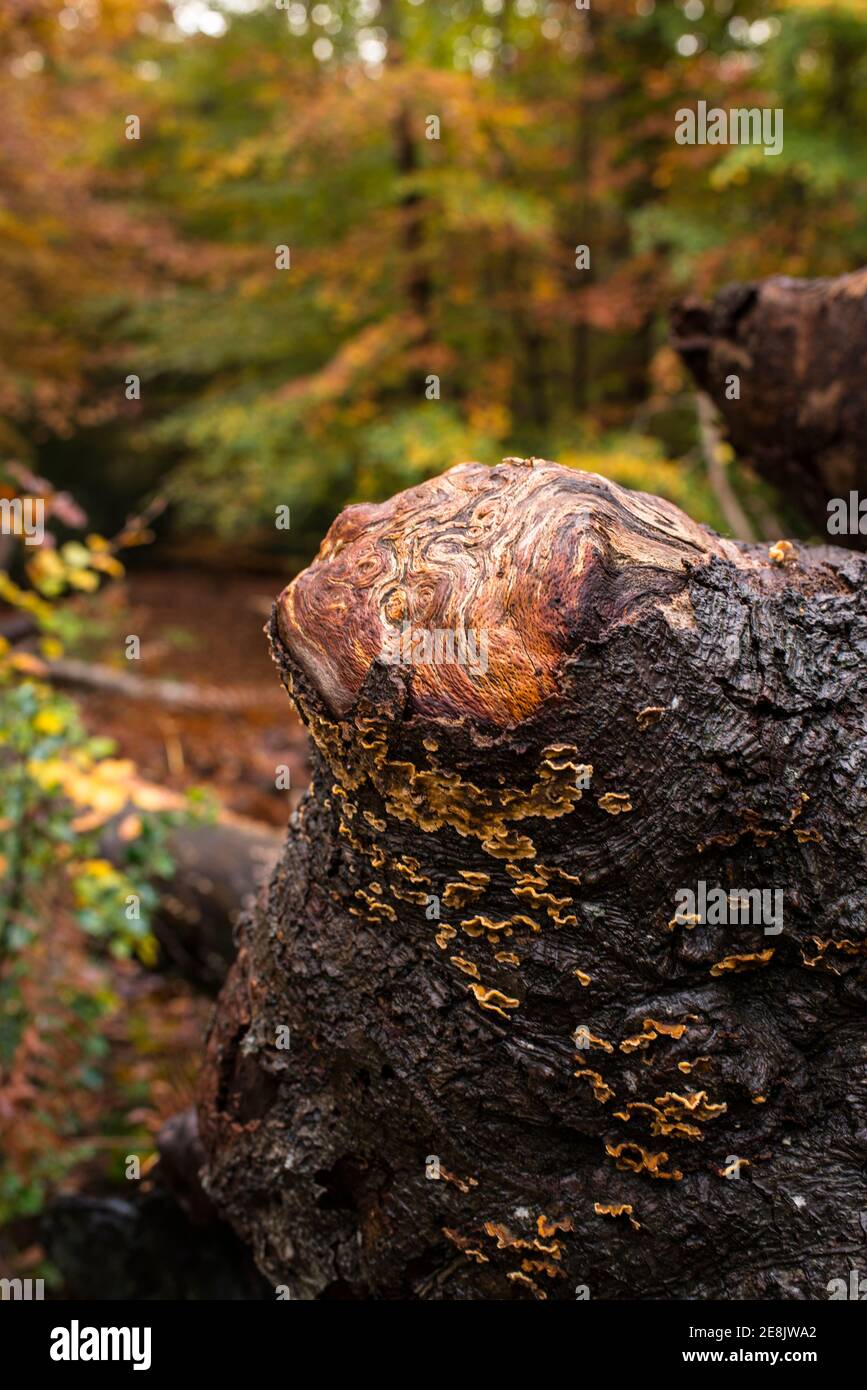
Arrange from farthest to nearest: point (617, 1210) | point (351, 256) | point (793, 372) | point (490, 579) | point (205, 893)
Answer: point (351, 256), point (205, 893), point (793, 372), point (617, 1210), point (490, 579)

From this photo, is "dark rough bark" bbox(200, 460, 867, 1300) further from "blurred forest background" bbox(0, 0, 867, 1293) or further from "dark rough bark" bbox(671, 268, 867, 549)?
"blurred forest background" bbox(0, 0, 867, 1293)

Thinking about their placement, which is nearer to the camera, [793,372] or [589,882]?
[589,882]

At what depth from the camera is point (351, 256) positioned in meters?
7.02

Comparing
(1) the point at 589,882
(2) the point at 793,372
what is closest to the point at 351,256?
(2) the point at 793,372

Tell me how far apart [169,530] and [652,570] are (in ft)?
39.4

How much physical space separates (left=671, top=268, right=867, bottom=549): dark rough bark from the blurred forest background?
1416 millimetres

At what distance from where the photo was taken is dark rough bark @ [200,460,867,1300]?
42.2 inches

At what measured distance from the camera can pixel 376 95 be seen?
5.81 metres

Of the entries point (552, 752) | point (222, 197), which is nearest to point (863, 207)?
point (222, 197)

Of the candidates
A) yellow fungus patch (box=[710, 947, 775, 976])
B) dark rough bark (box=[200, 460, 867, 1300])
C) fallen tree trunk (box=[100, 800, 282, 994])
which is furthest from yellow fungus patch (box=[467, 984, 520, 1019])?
fallen tree trunk (box=[100, 800, 282, 994])

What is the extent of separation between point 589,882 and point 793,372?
1.72 metres

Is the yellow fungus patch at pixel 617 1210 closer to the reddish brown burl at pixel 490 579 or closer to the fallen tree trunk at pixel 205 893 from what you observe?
the reddish brown burl at pixel 490 579

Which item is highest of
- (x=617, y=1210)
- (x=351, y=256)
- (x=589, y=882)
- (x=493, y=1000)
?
(x=351, y=256)

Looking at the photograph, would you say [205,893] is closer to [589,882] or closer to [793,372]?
[793,372]
